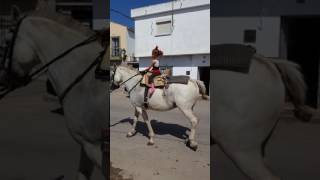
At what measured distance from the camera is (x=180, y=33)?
203cm

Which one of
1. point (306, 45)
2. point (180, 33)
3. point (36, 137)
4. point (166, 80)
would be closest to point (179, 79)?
point (166, 80)

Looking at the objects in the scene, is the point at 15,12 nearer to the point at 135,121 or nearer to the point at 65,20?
the point at 65,20

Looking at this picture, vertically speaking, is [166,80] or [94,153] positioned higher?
[166,80]

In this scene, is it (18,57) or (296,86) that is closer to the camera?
(296,86)

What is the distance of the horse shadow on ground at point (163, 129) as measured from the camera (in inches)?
84.7

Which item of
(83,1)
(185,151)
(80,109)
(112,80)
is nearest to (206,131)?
(185,151)

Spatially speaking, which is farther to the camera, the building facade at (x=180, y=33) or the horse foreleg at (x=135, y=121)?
the horse foreleg at (x=135, y=121)

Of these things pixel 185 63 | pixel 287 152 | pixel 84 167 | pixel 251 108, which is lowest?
pixel 84 167

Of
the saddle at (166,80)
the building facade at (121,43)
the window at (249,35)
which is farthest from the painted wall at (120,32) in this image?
the window at (249,35)

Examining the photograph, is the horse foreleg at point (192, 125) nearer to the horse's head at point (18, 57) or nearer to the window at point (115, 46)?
the window at point (115, 46)

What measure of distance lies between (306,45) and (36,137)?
5.15 ft

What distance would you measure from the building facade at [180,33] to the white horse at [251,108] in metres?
0.15

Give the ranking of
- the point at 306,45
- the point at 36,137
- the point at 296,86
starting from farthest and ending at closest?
1. the point at 36,137
2. the point at 296,86
3. the point at 306,45

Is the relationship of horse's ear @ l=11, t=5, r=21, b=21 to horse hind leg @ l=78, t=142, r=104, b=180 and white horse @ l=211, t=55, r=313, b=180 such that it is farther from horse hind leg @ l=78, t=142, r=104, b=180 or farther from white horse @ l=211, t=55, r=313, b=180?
white horse @ l=211, t=55, r=313, b=180
